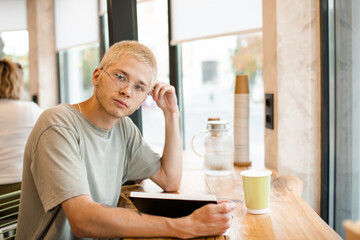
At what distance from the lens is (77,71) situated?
4523mm

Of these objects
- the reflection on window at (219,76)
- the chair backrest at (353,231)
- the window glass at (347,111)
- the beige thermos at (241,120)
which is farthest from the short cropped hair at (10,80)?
the chair backrest at (353,231)

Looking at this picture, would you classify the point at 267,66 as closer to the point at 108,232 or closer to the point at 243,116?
the point at 243,116

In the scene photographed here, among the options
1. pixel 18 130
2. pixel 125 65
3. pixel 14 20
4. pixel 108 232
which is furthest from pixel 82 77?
pixel 108 232

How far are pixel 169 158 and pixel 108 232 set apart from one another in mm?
576

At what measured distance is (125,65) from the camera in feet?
4.29

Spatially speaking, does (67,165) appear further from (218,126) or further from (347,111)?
(347,111)

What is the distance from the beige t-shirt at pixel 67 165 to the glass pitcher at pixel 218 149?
0.38 metres

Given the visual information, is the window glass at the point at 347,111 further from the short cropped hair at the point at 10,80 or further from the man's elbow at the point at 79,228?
the short cropped hair at the point at 10,80

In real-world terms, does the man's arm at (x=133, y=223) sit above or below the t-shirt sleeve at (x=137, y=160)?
below

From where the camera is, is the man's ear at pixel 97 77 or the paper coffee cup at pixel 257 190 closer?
the paper coffee cup at pixel 257 190

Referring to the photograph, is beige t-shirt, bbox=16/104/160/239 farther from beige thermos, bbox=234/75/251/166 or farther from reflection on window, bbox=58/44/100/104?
reflection on window, bbox=58/44/100/104

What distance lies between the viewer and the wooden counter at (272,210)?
105 cm

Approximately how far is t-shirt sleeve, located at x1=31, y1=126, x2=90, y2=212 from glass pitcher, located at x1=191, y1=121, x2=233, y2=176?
80 cm

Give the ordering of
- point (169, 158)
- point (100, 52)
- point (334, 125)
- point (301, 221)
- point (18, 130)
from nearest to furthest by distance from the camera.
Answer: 1. point (301, 221)
2. point (169, 158)
3. point (334, 125)
4. point (18, 130)
5. point (100, 52)
